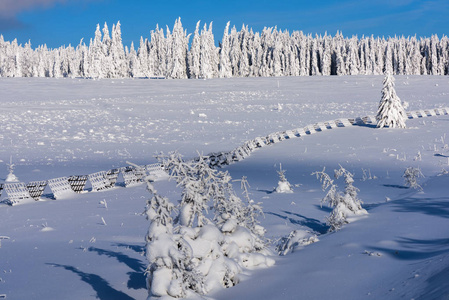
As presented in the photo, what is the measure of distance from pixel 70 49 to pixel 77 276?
148 m

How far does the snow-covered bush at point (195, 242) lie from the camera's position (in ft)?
20.1

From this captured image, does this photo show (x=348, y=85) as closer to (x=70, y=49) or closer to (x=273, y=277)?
(x=273, y=277)

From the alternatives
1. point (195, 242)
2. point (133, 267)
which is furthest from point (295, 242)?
point (133, 267)

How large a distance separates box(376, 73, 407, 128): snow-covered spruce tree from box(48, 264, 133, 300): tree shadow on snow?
88.4ft

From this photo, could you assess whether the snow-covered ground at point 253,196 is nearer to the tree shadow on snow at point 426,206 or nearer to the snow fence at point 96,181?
the tree shadow on snow at point 426,206

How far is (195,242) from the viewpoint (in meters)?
6.95

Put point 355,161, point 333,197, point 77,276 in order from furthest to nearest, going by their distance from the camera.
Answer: point 355,161
point 333,197
point 77,276

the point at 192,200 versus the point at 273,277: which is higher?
the point at 192,200

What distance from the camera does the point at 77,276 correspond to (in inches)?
308

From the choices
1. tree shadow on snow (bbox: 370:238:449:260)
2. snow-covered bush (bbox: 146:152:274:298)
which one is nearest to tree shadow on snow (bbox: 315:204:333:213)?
snow-covered bush (bbox: 146:152:274:298)

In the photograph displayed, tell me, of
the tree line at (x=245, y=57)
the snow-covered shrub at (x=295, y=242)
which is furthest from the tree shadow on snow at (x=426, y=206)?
the tree line at (x=245, y=57)

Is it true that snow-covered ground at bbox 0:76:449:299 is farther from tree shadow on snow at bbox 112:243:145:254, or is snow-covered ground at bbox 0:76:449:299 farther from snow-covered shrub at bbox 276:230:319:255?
snow-covered shrub at bbox 276:230:319:255

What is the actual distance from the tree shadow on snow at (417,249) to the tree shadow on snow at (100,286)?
154 inches

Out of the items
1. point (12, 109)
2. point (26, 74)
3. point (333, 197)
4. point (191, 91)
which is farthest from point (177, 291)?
point (26, 74)
